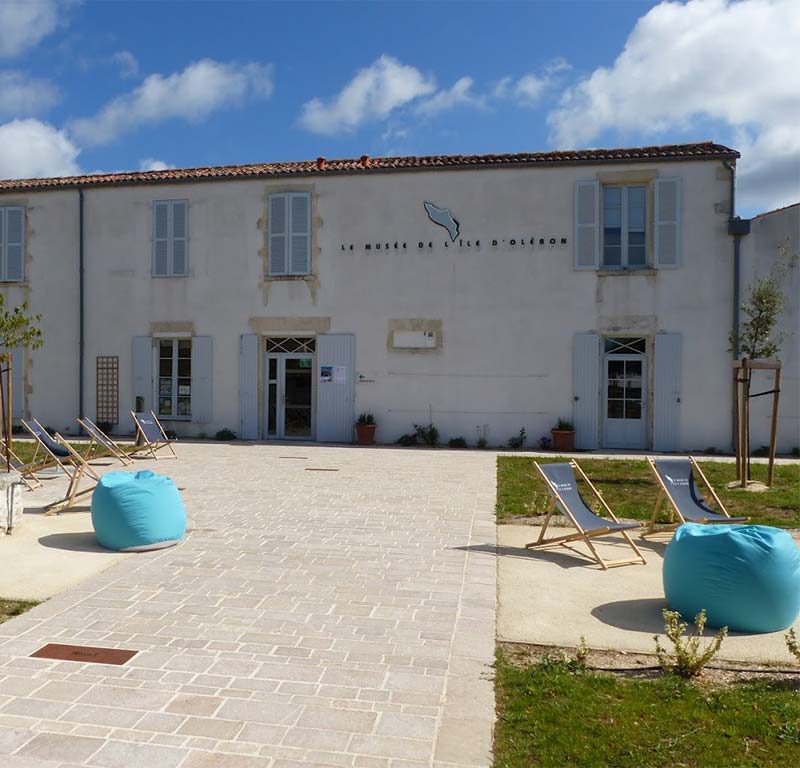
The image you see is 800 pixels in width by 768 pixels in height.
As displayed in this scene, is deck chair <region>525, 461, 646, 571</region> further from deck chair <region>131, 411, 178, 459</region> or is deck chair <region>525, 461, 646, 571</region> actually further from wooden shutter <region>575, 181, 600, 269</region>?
wooden shutter <region>575, 181, 600, 269</region>

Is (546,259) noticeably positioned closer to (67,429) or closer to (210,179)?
(210,179)

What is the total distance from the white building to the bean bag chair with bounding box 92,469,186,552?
872 cm

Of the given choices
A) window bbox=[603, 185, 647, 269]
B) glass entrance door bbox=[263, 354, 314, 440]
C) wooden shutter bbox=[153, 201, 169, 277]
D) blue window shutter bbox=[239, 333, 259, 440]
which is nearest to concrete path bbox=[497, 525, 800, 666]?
window bbox=[603, 185, 647, 269]

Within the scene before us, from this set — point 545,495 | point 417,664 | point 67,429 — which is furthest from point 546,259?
point 417,664

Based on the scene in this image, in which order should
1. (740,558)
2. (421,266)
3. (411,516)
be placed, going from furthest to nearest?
1. (421,266)
2. (411,516)
3. (740,558)

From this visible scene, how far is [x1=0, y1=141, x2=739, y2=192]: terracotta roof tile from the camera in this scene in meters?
13.6

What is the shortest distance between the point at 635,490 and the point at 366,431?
630cm

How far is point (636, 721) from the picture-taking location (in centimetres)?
295

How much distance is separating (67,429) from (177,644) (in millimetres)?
13305

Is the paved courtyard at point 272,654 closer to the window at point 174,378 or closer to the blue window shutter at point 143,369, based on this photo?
the window at point 174,378

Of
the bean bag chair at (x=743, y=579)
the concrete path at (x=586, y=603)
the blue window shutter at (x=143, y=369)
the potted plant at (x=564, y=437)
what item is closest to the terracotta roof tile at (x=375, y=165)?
the blue window shutter at (x=143, y=369)

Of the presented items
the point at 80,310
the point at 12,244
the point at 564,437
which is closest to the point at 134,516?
Result: the point at 564,437

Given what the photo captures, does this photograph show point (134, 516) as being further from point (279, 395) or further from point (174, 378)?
point (174, 378)

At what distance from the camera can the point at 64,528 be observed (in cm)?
647
